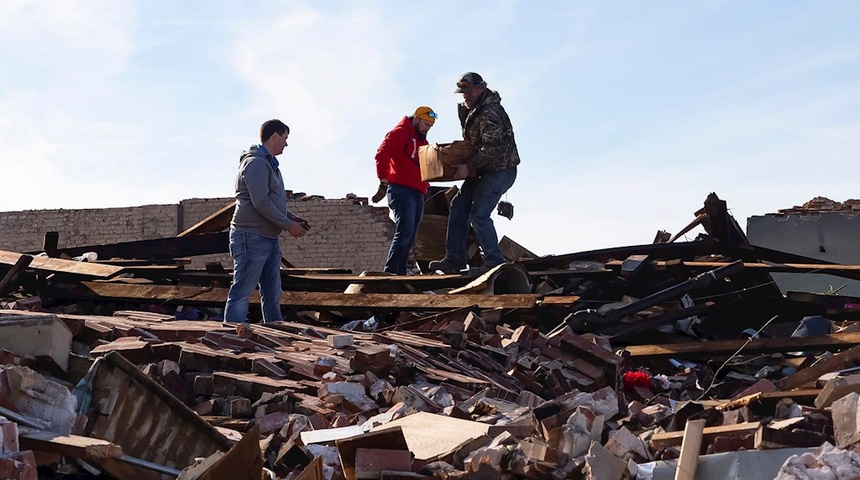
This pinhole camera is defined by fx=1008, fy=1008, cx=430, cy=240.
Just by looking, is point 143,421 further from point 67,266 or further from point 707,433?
point 67,266

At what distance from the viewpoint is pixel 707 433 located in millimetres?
4223

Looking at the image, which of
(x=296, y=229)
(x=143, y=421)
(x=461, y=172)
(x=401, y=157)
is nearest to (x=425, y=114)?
(x=401, y=157)

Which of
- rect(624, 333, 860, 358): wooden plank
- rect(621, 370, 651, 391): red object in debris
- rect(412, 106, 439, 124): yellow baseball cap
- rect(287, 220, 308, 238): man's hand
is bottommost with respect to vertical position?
rect(621, 370, 651, 391): red object in debris

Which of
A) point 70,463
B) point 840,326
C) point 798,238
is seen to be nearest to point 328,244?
point 798,238

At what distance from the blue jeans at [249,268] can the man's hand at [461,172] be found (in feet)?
6.57

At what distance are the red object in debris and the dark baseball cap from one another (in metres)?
3.22

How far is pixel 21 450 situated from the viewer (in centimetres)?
405

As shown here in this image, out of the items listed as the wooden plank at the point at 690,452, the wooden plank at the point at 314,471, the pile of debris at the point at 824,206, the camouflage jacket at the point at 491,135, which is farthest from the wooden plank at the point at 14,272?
the pile of debris at the point at 824,206

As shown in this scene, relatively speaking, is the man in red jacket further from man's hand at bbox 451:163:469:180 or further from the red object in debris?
the red object in debris

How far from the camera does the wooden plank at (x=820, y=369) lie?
254 inches

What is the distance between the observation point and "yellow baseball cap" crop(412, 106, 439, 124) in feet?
31.4

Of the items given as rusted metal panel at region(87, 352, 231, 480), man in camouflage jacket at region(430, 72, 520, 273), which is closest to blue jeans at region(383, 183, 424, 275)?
man in camouflage jacket at region(430, 72, 520, 273)

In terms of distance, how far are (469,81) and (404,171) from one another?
1058 mm

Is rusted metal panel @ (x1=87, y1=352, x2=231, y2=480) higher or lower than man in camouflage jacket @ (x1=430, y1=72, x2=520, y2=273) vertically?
lower
